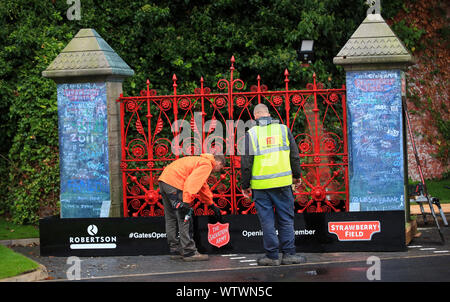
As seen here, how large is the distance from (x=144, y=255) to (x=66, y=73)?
2726 mm

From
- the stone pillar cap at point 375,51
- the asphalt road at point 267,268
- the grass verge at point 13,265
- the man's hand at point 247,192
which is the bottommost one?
the asphalt road at point 267,268

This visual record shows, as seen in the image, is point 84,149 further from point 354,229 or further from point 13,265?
point 354,229

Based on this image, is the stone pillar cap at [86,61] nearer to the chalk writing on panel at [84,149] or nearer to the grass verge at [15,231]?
the chalk writing on panel at [84,149]

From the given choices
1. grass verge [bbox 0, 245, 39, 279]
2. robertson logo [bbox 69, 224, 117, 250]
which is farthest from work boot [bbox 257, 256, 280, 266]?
grass verge [bbox 0, 245, 39, 279]

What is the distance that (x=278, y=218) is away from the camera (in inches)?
352

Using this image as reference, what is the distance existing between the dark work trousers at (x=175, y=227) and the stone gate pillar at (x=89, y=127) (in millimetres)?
1138

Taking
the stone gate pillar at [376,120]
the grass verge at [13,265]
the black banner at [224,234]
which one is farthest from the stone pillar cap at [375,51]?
the grass verge at [13,265]

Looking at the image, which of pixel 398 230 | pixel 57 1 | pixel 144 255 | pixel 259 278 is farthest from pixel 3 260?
pixel 57 1

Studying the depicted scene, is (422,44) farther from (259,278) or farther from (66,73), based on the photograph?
(259,278)

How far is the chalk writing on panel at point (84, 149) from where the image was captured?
10367 millimetres

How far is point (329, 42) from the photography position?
16844 millimetres

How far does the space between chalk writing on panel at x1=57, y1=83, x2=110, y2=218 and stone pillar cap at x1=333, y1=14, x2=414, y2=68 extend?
333cm

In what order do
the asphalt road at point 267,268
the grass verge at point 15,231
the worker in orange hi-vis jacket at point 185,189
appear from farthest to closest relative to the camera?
the grass verge at point 15,231 < the worker in orange hi-vis jacket at point 185,189 < the asphalt road at point 267,268

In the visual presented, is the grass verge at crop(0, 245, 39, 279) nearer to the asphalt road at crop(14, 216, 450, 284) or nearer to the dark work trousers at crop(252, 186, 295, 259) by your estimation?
the asphalt road at crop(14, 216, 450, 284)
